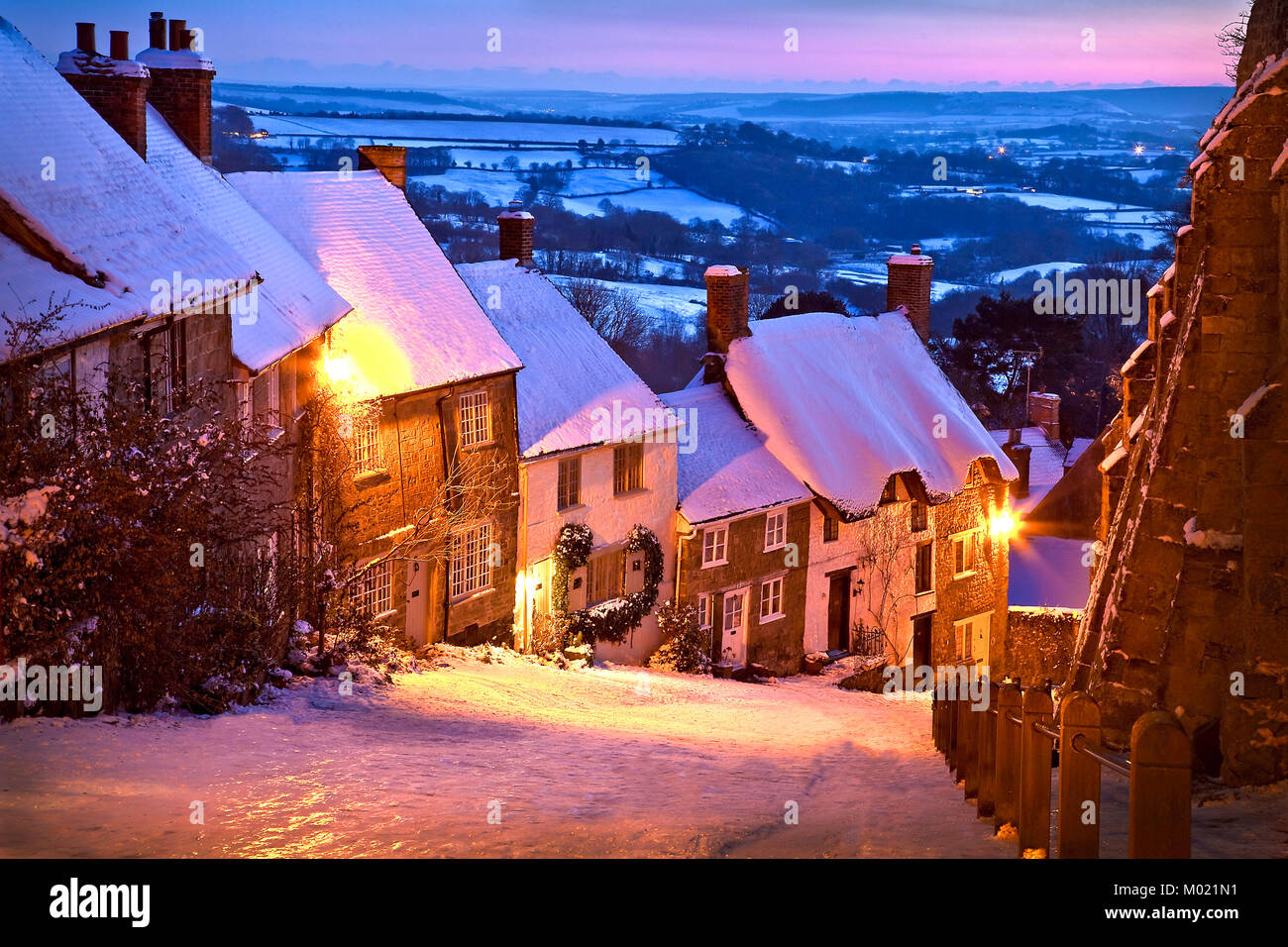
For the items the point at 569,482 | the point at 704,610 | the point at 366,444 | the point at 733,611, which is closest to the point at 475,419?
the point at 366,444

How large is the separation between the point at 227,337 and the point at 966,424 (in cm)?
2377

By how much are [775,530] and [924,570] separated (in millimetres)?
5494

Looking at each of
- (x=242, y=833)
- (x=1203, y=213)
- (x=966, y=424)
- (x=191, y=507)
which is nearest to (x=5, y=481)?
(x=191, y=507)

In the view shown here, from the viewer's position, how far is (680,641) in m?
30.9

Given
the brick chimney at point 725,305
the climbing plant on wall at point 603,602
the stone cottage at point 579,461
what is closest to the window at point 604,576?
the stone cottage at point 579,461

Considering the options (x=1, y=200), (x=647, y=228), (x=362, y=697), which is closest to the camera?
(x=1, y=200)

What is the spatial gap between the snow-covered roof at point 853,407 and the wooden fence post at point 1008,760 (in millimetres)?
24016

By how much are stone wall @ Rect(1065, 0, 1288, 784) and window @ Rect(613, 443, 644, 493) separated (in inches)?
602

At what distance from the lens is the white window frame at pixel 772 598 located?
33406 millimetres

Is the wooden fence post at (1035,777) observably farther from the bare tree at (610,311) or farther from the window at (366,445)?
the bare tree at (610,311)

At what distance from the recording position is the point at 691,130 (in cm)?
11688

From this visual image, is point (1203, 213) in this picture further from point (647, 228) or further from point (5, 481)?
point (647, 228)

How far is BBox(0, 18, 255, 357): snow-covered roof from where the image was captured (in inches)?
554
